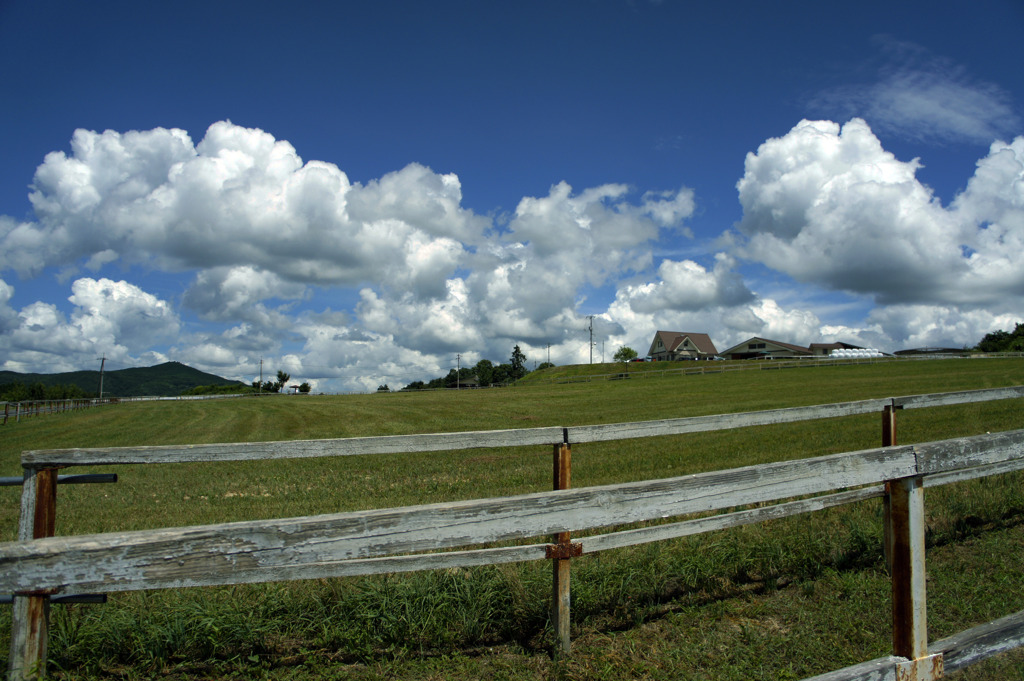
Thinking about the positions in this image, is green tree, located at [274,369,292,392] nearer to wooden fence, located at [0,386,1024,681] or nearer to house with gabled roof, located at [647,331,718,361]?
house with gabled roof, located at [647,331,718,361]

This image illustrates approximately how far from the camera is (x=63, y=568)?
1.66 meters

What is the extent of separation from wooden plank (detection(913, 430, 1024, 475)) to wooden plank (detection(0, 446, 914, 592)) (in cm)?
9

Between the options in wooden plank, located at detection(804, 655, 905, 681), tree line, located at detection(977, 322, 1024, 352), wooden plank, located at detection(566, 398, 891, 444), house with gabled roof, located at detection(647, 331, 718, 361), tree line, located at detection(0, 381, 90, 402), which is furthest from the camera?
house with gabled roof, located at detection(647, 331, 718, 361)

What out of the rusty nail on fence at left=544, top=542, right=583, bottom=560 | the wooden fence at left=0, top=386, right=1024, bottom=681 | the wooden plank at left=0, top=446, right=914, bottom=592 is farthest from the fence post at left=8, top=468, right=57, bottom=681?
the rusty nail on fence at left=544, top=542, right=583, bottom=560

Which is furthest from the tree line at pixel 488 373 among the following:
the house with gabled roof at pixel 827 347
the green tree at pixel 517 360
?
the house with gabled roof at pixel 827 347

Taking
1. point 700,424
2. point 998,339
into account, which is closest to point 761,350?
point 998,339

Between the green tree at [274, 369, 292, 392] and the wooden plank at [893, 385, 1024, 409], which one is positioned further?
the green tree at [274, 369, 292, 392]

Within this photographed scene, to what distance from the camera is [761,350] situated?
117688 mm

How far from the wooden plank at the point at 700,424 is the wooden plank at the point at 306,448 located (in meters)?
0.47

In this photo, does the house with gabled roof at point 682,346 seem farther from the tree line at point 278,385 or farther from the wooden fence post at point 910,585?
the wooden fence post at point 910,585

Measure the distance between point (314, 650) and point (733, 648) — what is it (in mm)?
2600

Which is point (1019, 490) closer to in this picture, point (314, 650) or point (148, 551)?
point (314, 650)

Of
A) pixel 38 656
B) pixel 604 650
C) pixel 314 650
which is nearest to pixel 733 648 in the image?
pixel 604 650

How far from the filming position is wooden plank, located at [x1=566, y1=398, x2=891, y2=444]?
4.57m
